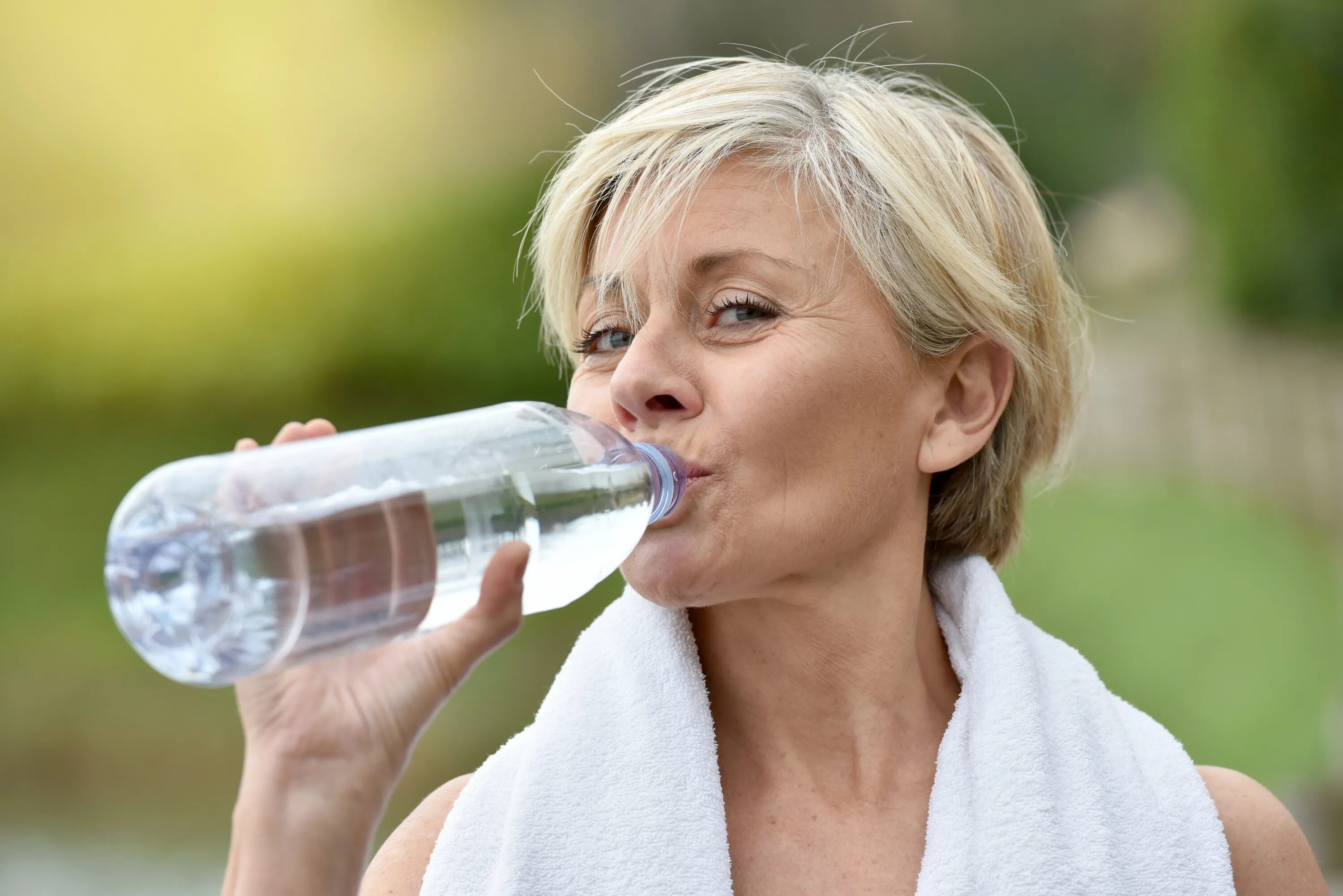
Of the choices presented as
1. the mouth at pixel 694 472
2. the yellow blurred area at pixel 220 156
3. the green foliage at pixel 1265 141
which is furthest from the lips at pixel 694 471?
the green foliage at pixel 1265 141

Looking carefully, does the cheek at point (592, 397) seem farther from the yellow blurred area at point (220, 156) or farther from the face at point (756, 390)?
the yellow blurred area at point (220, 156)

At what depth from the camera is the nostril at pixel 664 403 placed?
956mm

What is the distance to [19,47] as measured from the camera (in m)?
3.54

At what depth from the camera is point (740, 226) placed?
3.21 feet

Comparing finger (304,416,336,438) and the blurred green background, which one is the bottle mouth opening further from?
the blurred green background

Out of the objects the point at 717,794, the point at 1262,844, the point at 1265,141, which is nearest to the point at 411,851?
the point at 717,794

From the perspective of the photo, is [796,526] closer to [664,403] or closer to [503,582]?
[664,403]

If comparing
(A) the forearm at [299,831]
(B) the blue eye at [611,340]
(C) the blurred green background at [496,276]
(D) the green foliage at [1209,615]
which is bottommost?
(A) the forearm at [299,831]

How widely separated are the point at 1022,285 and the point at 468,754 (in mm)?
3108

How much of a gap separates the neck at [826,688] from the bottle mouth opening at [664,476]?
15 cm

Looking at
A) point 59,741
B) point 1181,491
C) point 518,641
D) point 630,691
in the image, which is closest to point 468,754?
point 518,641

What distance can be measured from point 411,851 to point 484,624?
31cm

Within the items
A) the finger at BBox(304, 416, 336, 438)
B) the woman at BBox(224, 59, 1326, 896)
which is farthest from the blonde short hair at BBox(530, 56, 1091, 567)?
the finger at BBox(304, 416, 336, 438)

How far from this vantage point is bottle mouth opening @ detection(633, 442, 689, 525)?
3.05ft
